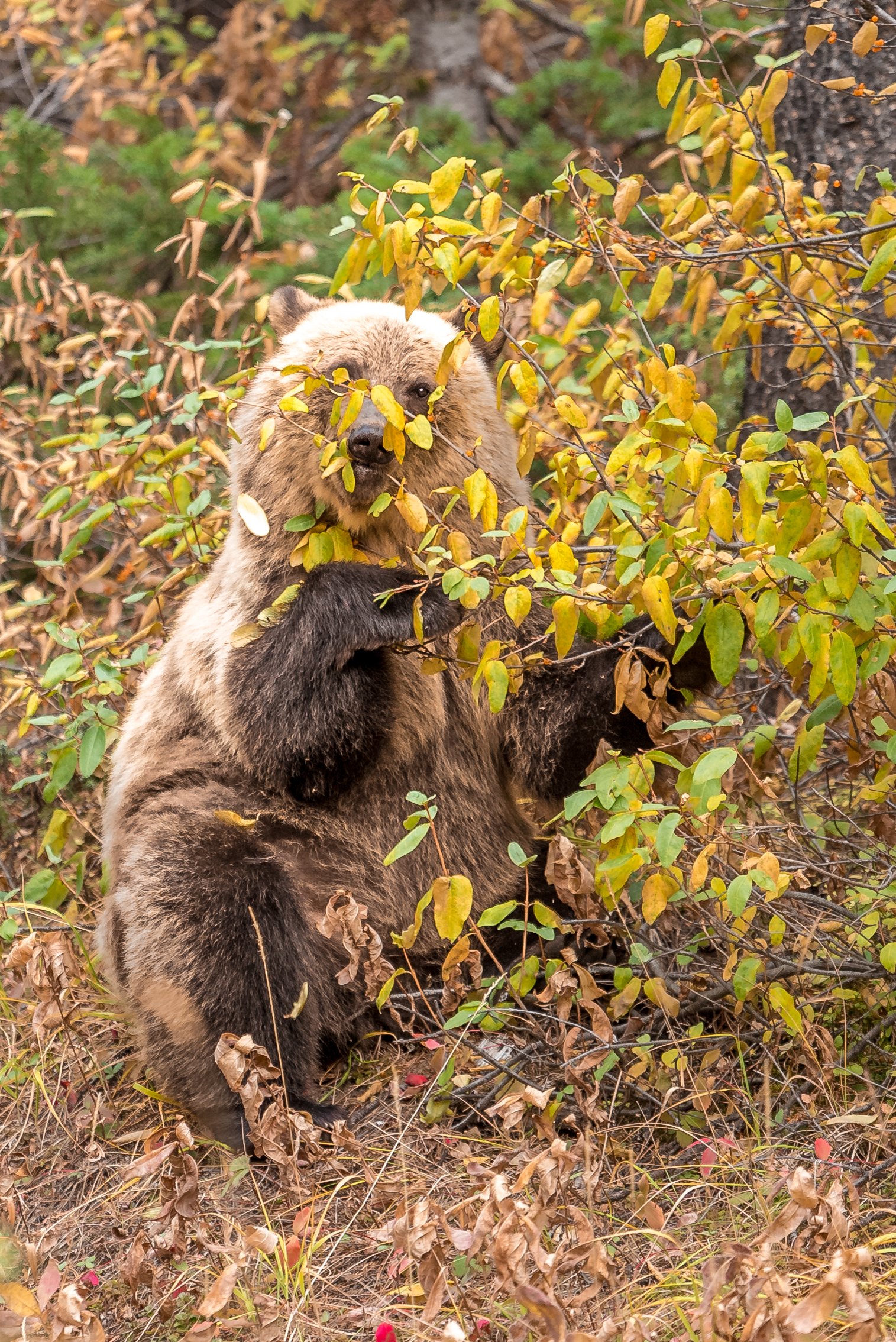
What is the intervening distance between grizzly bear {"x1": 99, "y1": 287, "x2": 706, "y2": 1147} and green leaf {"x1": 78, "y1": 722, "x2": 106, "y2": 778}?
19 cm

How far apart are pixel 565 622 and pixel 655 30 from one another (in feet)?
4.18

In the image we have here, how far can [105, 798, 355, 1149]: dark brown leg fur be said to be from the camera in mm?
3342

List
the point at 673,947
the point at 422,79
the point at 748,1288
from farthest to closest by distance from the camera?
1. the point at 422,79
2. the point at 673,947
3. the point at 748,1288

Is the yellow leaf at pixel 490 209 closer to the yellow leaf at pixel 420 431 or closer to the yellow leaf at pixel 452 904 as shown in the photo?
the yellow leaf at pixel 420 431

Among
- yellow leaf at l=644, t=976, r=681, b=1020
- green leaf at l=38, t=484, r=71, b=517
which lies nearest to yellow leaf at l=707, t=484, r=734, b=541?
yellow leaf at l=644, t=976, r=681, b=1020

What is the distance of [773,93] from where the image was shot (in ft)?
9.83

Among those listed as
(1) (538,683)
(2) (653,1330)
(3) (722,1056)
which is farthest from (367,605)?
(2) (653,1330)

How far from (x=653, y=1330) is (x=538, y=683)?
5.60 ft

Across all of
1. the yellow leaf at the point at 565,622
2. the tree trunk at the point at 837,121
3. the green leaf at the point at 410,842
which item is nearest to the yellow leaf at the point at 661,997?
the green leaf at the point at 410,842

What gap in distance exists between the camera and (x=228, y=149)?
7316 mm

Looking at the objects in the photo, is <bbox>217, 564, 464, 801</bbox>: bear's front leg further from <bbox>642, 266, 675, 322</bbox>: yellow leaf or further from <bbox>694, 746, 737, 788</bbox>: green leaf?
<bbox>694, 746, 737, 788</bbox>: green leaf

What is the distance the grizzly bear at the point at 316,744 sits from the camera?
338 centimetres

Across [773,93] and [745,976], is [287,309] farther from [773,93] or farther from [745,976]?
[745,976]

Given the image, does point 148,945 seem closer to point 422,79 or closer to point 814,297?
point 814,297
